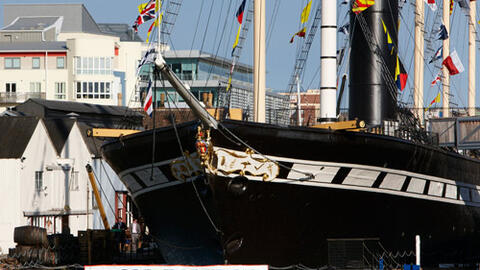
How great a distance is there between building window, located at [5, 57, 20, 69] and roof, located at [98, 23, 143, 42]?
2187 cm

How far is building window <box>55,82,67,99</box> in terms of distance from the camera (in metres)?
102

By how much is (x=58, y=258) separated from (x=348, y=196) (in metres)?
10.4

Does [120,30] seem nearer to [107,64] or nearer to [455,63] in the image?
Result: [107,64]

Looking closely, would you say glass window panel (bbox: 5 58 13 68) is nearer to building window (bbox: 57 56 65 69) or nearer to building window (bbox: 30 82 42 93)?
building window (bbox: 30 82 42 93)

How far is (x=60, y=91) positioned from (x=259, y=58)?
247 feet

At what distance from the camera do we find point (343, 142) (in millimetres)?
24141

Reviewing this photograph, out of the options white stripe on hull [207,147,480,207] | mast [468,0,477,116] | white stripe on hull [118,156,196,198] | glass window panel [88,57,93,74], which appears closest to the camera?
white stripe on hull [207,147,480,207]

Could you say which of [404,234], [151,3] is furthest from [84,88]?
[404,234]

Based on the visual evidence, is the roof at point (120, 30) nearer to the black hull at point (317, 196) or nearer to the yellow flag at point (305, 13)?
the yellow flag at point (305, 13)

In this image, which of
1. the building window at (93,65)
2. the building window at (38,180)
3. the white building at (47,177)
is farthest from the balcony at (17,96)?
the building window at (38,180)

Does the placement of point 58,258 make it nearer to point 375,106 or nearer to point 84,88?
point 375,106

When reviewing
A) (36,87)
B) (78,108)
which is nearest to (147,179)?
(78,108)

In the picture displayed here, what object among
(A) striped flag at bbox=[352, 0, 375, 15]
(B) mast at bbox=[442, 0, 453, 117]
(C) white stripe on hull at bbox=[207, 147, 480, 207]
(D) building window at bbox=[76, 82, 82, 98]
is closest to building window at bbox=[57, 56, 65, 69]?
(D) building window at bbox=[76, 82, 82, 98]

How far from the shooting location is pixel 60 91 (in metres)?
103
